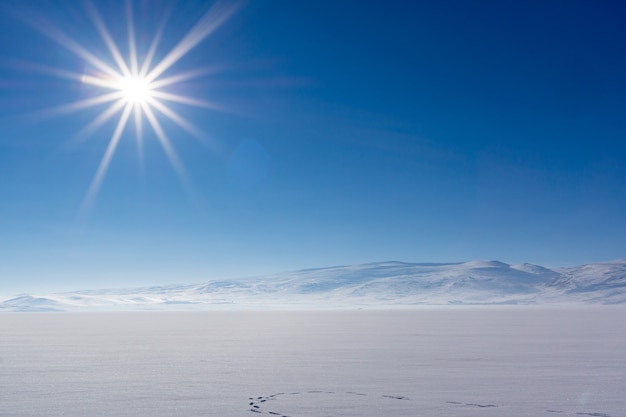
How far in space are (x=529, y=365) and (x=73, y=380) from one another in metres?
10.9

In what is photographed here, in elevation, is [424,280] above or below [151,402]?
above

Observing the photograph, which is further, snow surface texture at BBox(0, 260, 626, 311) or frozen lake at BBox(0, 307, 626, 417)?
snow surface texture at BBox(0, 260, 626, 311)

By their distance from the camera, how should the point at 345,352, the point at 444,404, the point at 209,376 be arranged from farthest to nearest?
the point at 345,352 → the point at 209,376 → the point at 444,404

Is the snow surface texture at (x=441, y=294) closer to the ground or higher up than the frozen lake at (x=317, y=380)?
higher up

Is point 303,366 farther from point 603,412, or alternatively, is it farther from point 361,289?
point 361,289

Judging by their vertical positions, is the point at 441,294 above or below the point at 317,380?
above

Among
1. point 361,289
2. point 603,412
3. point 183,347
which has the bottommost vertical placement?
point 603,412

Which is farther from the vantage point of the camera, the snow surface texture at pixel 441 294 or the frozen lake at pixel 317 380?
the snow surface texture at pixel 441 294

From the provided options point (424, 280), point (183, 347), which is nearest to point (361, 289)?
point (424, 280)

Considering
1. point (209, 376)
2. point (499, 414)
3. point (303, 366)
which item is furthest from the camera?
point (303, 366)

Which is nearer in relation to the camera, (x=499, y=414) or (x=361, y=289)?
(x=499, y=414)

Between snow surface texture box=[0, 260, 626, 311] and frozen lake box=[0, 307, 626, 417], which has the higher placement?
snow surface texture box=[0, 260, 626, 311]

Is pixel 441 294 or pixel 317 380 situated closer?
pixel 317 380

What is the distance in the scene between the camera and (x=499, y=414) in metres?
9.31
